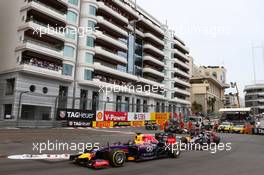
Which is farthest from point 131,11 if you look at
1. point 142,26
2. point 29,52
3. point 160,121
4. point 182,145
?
point 182,145

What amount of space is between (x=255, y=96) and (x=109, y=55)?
124 m

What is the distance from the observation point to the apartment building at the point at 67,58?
119ft

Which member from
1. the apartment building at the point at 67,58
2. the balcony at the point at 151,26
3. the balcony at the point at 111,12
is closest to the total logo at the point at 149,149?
the apartment building at the point at 67,58

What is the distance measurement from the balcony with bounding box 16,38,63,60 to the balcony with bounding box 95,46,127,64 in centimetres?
799

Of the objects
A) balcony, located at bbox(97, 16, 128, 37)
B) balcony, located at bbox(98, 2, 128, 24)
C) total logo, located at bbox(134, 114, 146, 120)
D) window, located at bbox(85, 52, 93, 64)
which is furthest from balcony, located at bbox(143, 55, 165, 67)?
total logo, located at bbox(134, 114, 146, 120)

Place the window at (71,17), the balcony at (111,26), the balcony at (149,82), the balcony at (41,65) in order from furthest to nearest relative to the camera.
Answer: the balcony at (149,82)
the balcony at (111,26)
the window at (71,17)
the balcony at (41,65)

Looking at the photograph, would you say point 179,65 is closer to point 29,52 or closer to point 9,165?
point 29,52

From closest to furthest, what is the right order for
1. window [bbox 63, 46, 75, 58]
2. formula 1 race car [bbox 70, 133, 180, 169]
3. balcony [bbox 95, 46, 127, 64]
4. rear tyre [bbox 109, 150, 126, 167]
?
formula 1 race car [bbox 70, 133, 180, 169]
rear tyre [bbox 109, 150, 126, 167]
window [bbox 63, 46, 75, 58]
balcony [bbox 95, 46, 127, 64]

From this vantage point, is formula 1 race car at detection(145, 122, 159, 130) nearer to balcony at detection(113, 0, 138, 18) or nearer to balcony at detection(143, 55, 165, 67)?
balcony at detection(113, 0, 138, 18)

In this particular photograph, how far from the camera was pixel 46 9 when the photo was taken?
38656 mm

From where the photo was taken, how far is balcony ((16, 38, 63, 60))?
120 ft

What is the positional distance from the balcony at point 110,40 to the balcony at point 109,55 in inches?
70.0

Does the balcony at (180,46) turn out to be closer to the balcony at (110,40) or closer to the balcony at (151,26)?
the balcony at (151,26)

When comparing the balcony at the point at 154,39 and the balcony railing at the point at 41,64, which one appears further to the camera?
the balcony at the point at 154,39
